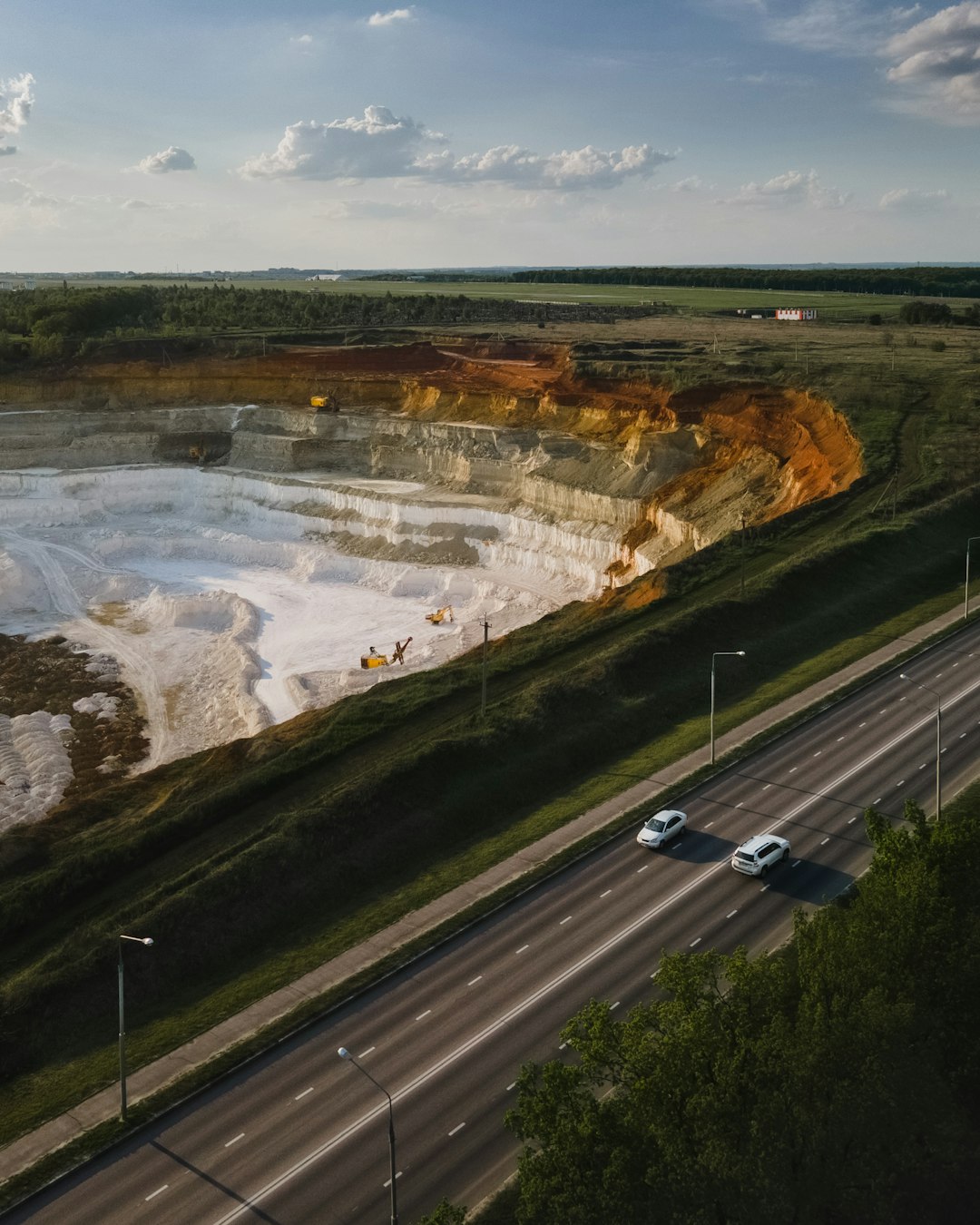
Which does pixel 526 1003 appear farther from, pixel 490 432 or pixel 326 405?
pixel 326 405

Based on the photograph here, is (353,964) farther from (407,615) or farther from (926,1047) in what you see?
(407,615)

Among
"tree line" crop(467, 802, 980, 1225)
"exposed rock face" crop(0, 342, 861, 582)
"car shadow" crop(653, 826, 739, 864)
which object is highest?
"exposed rock face" crop(0, 342, 861, 582)

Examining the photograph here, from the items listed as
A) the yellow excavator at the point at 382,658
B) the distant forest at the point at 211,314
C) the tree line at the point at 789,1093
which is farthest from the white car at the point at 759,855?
the distant forest at the point at 211,314

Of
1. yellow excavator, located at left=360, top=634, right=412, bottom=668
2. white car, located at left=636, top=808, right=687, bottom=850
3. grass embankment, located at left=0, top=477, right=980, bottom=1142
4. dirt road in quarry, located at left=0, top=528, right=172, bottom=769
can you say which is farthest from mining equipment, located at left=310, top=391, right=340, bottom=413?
white car, located at left=636, top=808, right=687, bottom=850

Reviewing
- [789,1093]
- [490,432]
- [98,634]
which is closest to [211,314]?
[490,432]

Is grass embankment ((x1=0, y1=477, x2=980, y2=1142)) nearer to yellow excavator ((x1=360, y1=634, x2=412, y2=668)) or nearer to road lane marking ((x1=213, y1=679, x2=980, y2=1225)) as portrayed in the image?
road lane marking ((x1=213, y1=679, x2=980, y2=1225))

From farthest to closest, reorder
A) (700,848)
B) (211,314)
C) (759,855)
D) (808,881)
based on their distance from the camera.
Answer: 1. (211,314)
2. (700,848)
3. (759,855)
4. (808,881)
